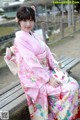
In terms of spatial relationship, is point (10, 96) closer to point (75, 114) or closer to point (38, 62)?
point (38, 62)

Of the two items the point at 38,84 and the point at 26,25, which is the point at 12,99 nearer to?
the point at 38,84

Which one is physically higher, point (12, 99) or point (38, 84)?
point (38, 84)

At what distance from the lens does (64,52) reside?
29.3ft

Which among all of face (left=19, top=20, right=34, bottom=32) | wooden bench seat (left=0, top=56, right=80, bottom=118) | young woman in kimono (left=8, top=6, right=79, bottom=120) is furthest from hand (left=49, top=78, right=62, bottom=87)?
face (left=19, top=20, right=34, bottom=32)

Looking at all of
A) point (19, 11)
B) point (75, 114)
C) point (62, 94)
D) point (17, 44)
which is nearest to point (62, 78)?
point (62, 94)

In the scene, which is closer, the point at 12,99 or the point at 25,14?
the point at 25,14

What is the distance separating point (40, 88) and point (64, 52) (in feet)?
19.0

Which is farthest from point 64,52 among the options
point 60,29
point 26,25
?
point 26,25

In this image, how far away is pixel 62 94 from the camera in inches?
125

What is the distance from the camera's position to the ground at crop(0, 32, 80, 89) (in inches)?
239

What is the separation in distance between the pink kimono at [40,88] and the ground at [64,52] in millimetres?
2188

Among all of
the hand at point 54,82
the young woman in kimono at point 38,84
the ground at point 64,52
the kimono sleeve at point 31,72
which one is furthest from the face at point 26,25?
the ground at point 64,52

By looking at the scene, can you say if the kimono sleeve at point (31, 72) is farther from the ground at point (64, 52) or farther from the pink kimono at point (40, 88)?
the ground at point (64, 52)

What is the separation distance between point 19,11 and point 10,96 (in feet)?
3.38
